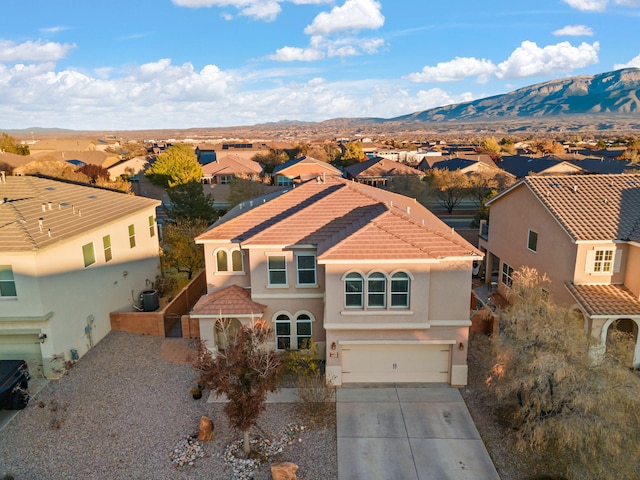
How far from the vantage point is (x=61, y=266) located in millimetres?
17594

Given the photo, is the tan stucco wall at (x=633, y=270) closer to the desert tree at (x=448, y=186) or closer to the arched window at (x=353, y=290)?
the arched window at (x=353, y=290)

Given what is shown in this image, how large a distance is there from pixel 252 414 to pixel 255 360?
59.7 inches

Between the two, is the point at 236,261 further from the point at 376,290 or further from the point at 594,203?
the point at 594,203

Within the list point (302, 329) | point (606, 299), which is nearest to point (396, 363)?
point (302, 329)

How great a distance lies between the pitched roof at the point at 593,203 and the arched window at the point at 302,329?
11.8m

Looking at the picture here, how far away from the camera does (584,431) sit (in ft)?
36.6

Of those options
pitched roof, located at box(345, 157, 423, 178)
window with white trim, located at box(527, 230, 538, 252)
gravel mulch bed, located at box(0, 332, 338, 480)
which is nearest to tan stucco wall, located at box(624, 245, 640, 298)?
window with white trim, located at box(527, 230, 538, 252)

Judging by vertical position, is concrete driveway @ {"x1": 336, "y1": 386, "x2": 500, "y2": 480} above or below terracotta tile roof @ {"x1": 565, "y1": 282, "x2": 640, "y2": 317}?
below

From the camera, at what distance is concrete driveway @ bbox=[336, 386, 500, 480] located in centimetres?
1254

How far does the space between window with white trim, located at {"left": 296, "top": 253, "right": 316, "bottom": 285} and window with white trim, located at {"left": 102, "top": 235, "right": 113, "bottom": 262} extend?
999cm

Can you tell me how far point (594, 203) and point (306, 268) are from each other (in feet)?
45.6

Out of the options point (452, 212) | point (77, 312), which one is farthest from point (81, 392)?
point (452, 212)

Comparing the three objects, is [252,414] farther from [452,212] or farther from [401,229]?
[452,212]

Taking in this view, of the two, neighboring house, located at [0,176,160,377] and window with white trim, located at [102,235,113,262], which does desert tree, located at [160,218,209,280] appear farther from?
window with white trim, located at [102,235,113,262]
